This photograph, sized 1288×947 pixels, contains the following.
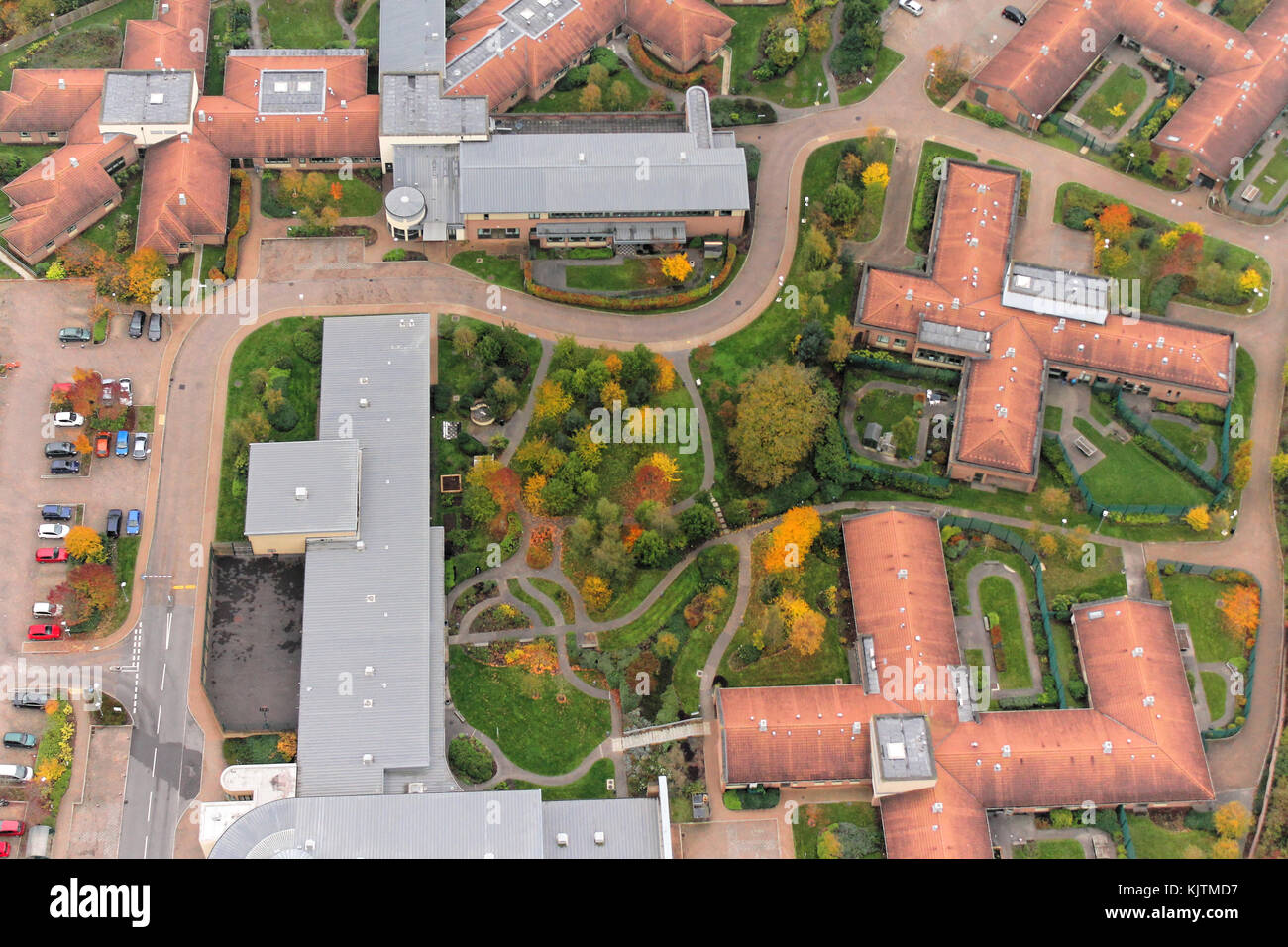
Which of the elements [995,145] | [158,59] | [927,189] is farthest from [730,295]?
[158,59]

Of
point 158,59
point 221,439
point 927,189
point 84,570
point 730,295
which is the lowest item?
point 84,570

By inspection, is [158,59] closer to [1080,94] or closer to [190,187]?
[190,187]

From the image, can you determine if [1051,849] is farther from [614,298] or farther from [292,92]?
[292,92]

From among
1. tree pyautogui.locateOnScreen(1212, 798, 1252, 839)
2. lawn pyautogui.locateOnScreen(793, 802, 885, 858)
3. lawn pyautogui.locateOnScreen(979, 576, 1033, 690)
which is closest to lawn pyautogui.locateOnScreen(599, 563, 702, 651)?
lawn pyautogui.locateOnScreen(793, 802, 885, 858)

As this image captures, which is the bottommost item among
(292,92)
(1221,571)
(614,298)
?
(1221,571)

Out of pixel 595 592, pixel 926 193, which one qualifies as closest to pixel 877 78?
pixel 926 193

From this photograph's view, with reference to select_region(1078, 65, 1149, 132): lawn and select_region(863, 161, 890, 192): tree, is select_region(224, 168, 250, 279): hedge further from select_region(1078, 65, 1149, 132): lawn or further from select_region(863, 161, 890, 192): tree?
select_region(1078, 65, 1149, 132): lawn
